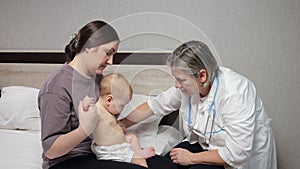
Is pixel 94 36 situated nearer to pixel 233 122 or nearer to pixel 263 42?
pixel 233 122

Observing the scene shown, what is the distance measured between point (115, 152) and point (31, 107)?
1.09m

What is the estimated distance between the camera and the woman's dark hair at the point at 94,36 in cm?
125

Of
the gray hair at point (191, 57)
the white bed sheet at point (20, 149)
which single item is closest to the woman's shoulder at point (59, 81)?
the gray hair at point (191, 57)

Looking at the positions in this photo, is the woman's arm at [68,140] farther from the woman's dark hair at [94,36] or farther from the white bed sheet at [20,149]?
the white bed sheet at [20,149]

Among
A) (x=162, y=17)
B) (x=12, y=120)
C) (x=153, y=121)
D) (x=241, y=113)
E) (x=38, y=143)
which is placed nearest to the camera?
(x=162, y=17)

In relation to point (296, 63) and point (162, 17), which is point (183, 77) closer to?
point (162, 17)

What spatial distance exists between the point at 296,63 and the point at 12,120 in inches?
69.3

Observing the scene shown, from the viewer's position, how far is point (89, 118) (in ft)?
4.08

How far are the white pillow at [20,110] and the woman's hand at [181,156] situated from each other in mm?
1034

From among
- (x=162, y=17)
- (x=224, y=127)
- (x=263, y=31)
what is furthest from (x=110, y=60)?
(x=263, y=31)

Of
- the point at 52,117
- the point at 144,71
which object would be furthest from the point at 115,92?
the point at 52,117

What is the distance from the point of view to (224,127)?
1.43 metres

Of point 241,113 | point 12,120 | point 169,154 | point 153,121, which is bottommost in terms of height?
point 12,120

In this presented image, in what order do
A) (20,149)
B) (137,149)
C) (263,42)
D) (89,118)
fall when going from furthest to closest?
(263,42), (20,149), (137,149), (89,118)
